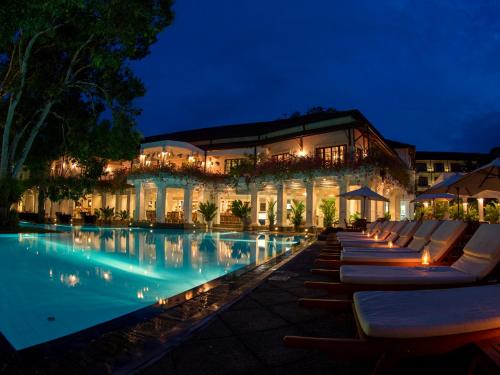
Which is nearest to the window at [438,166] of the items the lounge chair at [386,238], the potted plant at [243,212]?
the potted plant at [243,212]

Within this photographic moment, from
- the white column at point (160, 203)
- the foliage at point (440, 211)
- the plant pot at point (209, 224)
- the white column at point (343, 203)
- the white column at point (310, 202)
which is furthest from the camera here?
the white column at point (160, 203)

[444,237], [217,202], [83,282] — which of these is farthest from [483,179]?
[217,202]

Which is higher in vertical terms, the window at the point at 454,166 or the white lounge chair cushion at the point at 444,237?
the window at the point at 454,166

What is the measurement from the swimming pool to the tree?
777 cm

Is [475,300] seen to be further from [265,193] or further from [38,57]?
[265,193]

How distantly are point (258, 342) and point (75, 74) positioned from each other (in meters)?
17.6

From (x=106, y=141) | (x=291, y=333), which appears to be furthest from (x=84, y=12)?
(x=291, y=333)

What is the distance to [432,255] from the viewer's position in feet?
14.6

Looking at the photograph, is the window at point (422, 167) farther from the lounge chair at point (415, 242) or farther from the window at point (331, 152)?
the lounge chair at point (415, 242)

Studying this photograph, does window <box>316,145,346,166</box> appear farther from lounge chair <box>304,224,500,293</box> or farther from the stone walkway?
the stone walkway

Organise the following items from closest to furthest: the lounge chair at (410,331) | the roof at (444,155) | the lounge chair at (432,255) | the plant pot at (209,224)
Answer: the lounge chair at (410,331)
the lounge chair at (432,255)
the plant pot at (209,224)
the roof at (444,155)

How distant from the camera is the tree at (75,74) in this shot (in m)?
13.5

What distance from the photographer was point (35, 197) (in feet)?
123

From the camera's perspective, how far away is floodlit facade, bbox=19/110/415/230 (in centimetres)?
2038
